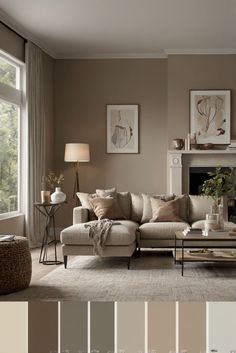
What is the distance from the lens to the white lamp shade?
29.3 feet

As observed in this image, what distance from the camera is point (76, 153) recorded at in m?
8.92

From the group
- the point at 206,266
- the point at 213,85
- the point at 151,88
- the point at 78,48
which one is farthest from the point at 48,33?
the point at 206,266

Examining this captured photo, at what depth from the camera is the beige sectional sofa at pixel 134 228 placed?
610 cm

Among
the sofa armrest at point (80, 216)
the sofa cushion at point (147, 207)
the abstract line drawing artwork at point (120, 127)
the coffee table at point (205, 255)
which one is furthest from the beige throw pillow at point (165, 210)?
the abstract line drawing artwork at point (120, 127)

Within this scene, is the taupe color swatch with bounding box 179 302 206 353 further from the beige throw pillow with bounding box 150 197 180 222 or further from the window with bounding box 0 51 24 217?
the window with bounding box 0 51 24 217

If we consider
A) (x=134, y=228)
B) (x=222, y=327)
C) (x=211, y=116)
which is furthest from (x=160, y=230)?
(x=222, y=327)

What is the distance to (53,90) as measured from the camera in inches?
379

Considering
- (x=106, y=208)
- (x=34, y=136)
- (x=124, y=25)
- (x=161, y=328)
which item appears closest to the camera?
(x=161, y=328)

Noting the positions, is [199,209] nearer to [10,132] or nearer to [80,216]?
[80,216]

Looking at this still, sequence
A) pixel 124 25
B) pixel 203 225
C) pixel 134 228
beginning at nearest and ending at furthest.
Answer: pixel 134 228, pixel 203 225, pixel 124 25

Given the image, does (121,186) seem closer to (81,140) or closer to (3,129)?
(81,140)

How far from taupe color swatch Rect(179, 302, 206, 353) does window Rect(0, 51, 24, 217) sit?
264 inches

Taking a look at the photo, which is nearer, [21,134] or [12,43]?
[12,43]

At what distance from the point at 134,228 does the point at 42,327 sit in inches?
221
